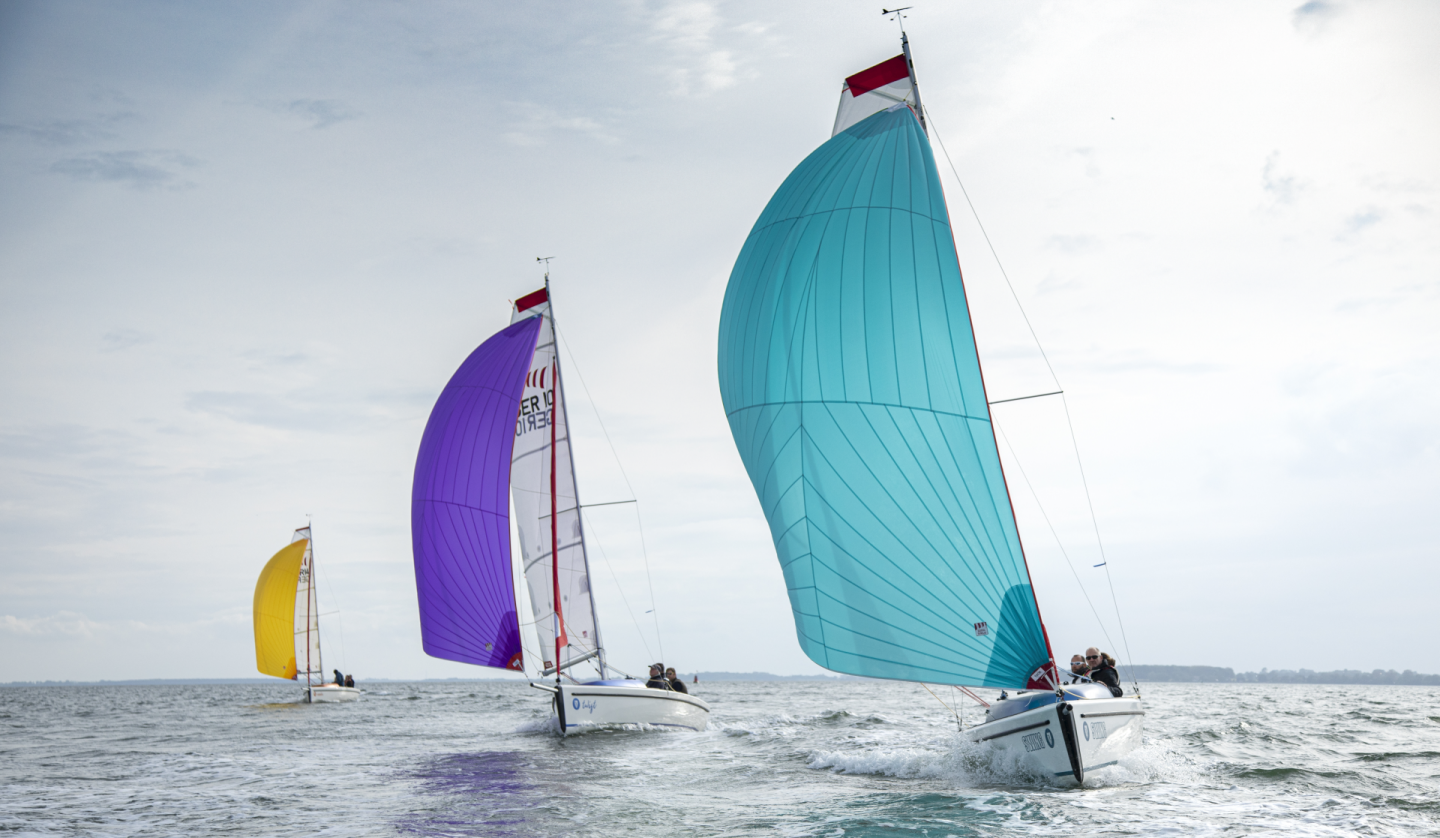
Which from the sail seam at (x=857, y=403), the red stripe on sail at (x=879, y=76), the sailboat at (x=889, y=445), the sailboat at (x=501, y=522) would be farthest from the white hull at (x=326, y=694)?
the red stripe on sail at (x=879, y=76)

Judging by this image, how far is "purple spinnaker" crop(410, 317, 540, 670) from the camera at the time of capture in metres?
18.3

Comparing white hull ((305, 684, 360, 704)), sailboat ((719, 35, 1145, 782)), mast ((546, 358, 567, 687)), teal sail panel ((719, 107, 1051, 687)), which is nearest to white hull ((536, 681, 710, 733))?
mast ((546, 358, 567, 687))

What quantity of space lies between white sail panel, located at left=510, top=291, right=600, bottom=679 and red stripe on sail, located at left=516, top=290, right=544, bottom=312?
1.27 metres

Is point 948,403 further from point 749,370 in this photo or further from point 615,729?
point 615,729

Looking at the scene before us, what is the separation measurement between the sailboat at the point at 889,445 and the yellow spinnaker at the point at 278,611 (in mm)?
35161

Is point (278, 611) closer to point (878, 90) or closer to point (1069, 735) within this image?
point (878, 90)

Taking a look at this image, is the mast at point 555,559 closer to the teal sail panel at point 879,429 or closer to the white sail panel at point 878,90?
the teal sail panel at point 879,429

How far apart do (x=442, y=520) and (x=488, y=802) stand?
938 centimetres

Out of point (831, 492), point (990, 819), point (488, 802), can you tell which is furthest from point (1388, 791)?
point (488, 802)

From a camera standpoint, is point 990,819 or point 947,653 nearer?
point 990,819

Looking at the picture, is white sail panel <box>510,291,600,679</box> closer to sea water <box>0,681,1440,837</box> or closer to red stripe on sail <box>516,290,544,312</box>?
red stripe on sail <box>516,290,544,312</box>

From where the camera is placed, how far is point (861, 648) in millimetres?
9805

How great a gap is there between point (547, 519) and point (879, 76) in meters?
11.3

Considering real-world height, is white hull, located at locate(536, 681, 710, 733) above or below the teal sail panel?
below
